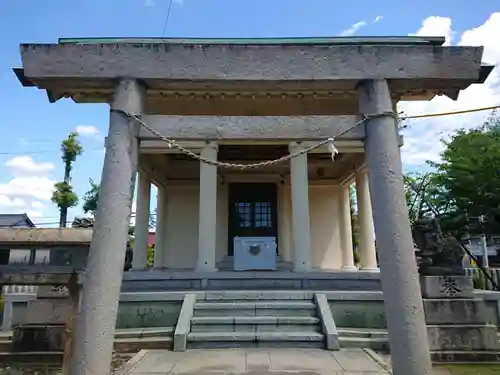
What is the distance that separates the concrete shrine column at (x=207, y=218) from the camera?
10211 mm

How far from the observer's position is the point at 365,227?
13.7 meters

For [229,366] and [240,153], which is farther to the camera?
[240,153]

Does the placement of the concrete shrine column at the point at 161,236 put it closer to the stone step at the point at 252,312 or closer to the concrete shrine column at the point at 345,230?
the concrete shrine column at the point at 345,230

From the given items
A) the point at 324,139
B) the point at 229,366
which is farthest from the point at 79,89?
the point at 229,366

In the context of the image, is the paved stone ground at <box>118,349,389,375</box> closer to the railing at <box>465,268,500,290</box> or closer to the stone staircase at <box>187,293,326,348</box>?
the stone staircase at <box>187,293,326,348</box>

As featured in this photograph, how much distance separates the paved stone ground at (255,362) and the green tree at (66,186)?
59.2 ft

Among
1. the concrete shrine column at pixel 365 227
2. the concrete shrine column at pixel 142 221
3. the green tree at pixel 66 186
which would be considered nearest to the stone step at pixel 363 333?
the concrete shrine column at pixel 365 227

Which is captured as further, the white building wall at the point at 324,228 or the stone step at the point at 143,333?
the white building wall at the point at 324,228

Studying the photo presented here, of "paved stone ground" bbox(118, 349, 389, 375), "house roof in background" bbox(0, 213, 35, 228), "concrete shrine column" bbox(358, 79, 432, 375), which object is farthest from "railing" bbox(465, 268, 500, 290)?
"house roof in background" bbox(0, 213, 35, 228)

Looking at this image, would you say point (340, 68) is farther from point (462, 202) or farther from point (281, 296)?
point (462, 202)

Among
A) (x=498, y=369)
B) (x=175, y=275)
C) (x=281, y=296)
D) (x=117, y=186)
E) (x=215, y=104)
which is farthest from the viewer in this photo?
(x=215, y=104)

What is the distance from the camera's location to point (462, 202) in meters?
14.6

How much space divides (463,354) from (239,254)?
698 cm

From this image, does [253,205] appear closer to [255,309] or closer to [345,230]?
[345,230]
